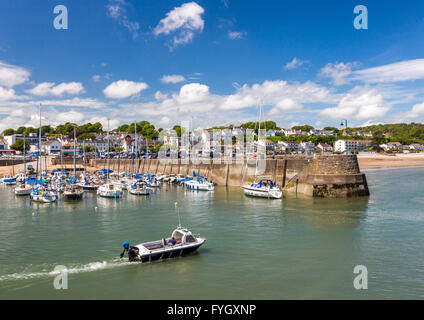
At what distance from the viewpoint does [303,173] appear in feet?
169

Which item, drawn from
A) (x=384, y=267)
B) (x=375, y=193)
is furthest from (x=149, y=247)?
(x=375, y=193)

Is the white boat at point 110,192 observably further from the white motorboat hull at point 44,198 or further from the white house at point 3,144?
the white house at point 3,144

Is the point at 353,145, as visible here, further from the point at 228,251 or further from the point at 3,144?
the point at 3,144

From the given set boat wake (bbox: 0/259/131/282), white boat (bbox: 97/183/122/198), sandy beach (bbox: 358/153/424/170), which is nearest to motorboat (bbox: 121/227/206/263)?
boat wake (bbox: 0/259/131/282)

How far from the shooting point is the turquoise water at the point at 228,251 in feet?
55.1

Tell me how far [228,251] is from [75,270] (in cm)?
998

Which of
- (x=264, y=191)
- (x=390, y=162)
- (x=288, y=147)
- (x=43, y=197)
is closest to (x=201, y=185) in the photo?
(x=264, y=191)

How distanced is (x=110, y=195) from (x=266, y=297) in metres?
38.6

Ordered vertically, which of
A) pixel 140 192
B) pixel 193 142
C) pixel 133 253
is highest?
pixel 193 142

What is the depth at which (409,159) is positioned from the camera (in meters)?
128

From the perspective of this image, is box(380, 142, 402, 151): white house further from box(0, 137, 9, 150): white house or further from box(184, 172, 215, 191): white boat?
box(0, 137, 9, 150): white house

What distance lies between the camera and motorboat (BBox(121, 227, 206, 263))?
2011cm

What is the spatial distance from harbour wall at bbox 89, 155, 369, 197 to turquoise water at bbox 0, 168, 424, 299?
217 inches

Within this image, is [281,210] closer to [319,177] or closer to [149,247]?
[319,177]
